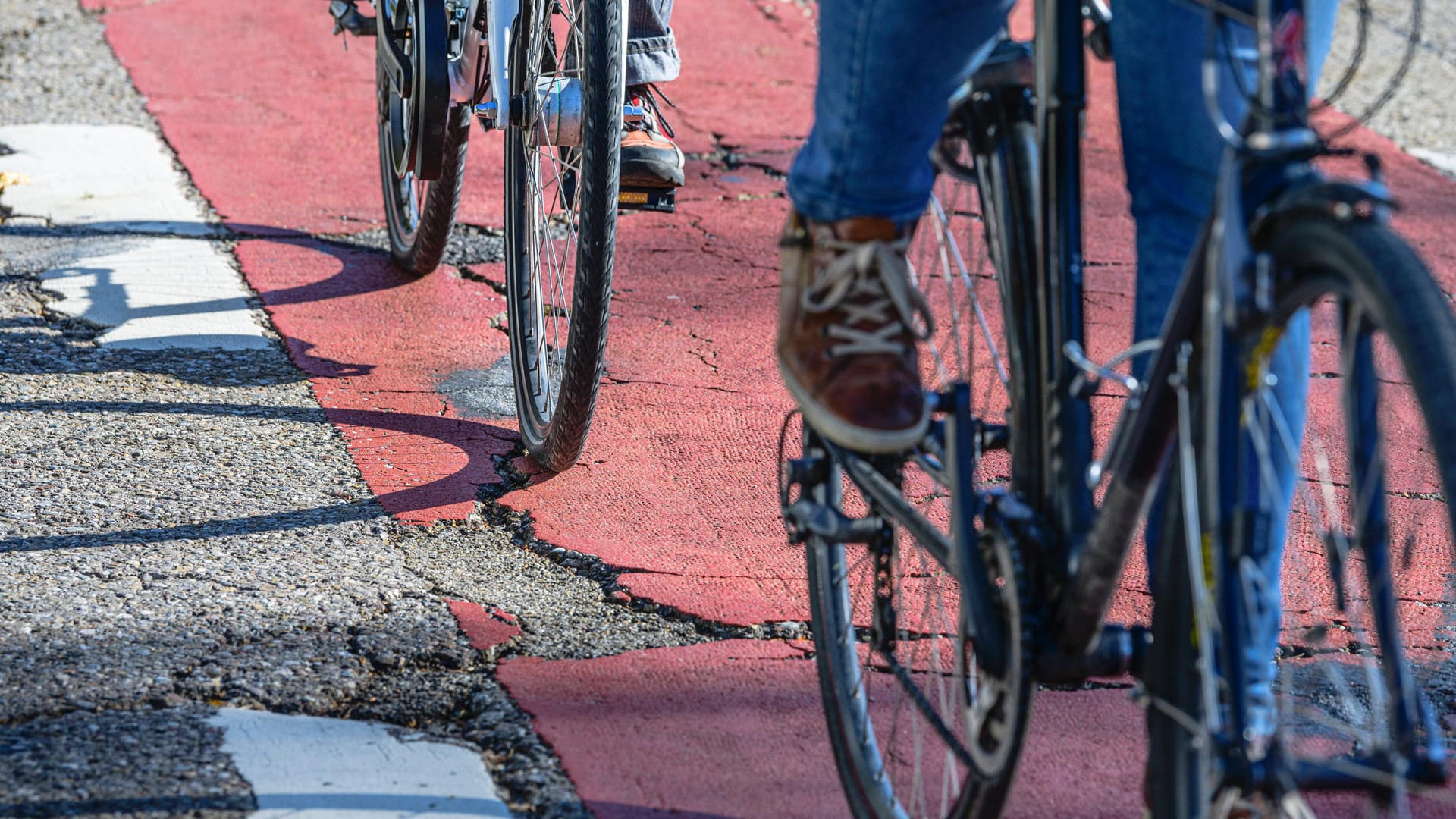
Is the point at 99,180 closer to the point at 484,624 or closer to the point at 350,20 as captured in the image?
the point at 350,20

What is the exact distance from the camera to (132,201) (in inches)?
139

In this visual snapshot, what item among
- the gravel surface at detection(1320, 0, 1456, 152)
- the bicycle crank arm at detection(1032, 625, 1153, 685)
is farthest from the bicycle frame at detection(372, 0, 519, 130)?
the gravel surface at detection(1320, 0, 1456, 152)

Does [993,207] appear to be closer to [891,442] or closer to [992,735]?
[891,442]

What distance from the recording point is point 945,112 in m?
1.38

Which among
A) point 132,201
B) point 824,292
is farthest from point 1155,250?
point 132,201

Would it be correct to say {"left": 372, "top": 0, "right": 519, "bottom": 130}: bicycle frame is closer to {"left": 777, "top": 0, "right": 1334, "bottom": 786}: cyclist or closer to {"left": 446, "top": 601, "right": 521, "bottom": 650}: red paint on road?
{"left": 446, "top": 601, "right": 521, "bottom": 650}: red paint on road

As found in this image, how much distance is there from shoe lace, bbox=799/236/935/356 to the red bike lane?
1.86 ft

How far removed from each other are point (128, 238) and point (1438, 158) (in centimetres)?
363

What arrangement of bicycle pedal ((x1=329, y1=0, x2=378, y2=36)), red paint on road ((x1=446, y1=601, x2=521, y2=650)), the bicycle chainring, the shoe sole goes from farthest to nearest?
bicycle pedal ((x1=329, y1=0, x2=378, y2=36))
red paint on road ((x1=446, y1=601, x2=521, y2=650))
the shoe sole
the bicycle chainring

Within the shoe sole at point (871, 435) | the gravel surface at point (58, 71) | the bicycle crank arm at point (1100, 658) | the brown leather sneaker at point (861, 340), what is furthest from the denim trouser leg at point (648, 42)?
the gravel surface at point (58, 71)

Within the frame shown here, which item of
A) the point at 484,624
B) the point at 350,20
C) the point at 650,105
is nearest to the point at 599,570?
the point at 484,624

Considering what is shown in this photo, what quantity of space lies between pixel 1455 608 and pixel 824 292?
131cm

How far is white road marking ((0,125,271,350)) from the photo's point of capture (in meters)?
2.92

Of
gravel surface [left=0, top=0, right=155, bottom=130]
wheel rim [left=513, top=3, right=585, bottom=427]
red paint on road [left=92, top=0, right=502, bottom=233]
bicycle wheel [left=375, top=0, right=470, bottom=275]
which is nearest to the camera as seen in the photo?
wheel rim [left=513, top=3, right=585, bottom=427]
